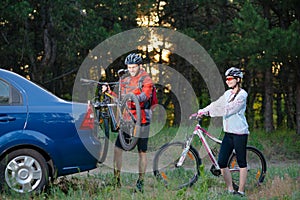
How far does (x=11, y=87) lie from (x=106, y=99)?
55.3 inches

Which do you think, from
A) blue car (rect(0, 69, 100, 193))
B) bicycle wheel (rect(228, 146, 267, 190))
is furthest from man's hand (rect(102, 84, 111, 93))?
bicycle wheel (rect(228, 146, 267, 190))

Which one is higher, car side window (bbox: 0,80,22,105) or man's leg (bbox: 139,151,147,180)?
car side window (bbox: 0,80,22,105)

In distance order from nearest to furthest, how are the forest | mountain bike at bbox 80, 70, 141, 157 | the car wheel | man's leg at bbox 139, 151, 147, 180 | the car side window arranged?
the car wheel
the car side window
mountain bike at bbox 80, 70, 141, 157
man's leg at bbox 139, 151, 147, 180
the forest

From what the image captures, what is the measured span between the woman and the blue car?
1710 mm

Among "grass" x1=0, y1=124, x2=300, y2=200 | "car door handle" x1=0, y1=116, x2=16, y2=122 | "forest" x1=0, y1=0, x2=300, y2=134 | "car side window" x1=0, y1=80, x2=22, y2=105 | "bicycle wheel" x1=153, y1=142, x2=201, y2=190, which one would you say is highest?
"forest" x1=0, y1=0, x2=300, y2=134

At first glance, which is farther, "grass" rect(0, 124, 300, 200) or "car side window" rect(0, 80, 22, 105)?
"car side window" rect(0, 80, 22, 105)

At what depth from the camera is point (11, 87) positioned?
6863 mm

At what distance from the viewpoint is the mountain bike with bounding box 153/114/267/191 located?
760cm

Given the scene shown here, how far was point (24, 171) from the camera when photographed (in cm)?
668

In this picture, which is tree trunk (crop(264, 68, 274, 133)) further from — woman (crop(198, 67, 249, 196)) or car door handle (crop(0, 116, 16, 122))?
car door handle (crop(0, 116, 16, 122))

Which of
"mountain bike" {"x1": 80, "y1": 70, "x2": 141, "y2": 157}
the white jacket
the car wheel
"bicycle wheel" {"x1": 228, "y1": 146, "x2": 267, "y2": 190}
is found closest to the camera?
the car wheel

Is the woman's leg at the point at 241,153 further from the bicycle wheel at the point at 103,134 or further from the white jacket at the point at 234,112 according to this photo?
the bicycle wheel at the point at 103,134

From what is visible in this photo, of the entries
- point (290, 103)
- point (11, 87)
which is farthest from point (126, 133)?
point (290, 103)

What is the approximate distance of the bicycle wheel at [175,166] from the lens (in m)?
7.56
